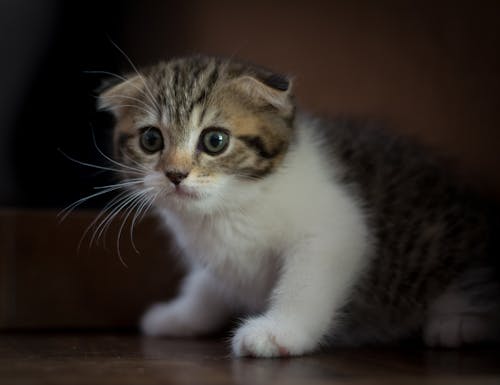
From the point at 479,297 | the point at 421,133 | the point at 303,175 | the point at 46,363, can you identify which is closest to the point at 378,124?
the point at 421,133

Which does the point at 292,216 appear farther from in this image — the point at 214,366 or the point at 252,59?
the point at 252,59

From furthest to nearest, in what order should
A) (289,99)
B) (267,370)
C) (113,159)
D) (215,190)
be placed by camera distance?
(113,159) < (289,99) < (215,190) < (267,370)

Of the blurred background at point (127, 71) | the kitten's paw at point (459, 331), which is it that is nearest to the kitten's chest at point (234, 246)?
the kitten's paw at point (459, 331)

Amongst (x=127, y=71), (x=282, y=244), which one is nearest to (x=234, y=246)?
(x=282, y=244)

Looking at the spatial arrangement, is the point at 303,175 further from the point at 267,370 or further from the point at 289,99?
the point at 267,370

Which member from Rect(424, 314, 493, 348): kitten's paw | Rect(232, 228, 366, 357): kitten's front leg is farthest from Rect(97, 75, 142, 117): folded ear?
Rect(424, 314, 493, 348): kitten's paw

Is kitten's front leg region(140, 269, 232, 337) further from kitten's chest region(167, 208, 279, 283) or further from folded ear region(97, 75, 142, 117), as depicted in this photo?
folded ear region(97, 75, 142, 117)
